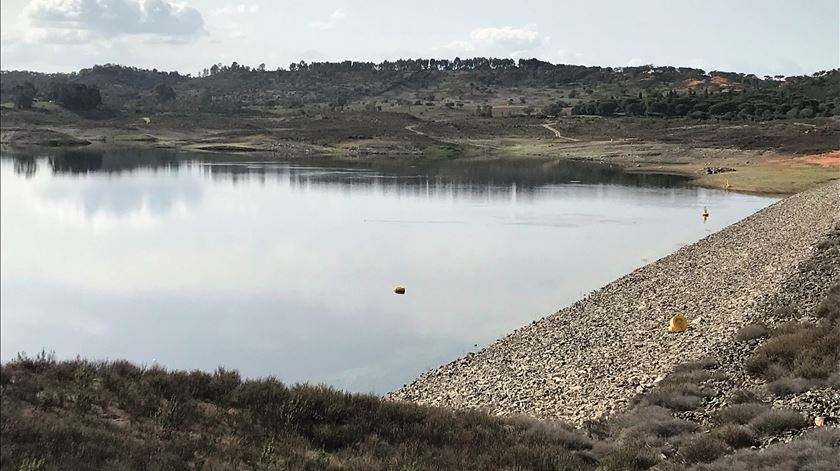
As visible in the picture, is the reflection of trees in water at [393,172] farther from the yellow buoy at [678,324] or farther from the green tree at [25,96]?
the yellow buoy at [678,324]

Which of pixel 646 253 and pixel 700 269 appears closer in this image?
pixel 700 269

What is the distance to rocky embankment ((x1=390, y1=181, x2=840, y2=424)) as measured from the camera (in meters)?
10.3

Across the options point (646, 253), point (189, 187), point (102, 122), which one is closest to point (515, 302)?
point (646, 253)

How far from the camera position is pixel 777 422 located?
7.56 metres

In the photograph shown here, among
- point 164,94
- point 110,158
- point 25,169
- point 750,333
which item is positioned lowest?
point 750,333

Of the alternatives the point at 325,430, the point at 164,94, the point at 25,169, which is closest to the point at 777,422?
the point at 325,430

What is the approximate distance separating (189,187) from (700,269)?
26.9 m

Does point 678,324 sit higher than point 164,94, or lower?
lower

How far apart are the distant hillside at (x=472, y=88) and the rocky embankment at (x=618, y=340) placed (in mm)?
50446

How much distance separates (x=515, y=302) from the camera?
17.8 meters

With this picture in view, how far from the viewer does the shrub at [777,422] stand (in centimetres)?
749

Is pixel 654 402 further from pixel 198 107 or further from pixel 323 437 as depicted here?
pixel 198 107

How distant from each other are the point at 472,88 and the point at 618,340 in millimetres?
140883

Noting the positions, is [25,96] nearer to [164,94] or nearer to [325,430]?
[164,94]
